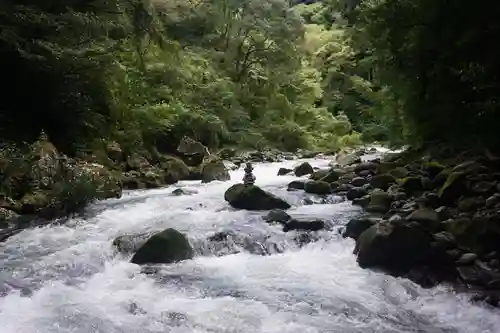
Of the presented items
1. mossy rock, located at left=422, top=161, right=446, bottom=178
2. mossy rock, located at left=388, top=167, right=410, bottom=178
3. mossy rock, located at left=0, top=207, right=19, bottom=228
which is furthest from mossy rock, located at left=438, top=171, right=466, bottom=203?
mossy rock, located at left=0, top=207, right=19, bottom=228

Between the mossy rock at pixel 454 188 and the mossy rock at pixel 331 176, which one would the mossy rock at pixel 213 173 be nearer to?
the mossy rock at pixel 331 176

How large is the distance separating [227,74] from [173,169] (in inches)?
385

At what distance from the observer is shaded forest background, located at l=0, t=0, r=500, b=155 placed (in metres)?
8.10

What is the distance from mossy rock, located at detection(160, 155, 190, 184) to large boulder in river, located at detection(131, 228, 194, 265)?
5.97 m

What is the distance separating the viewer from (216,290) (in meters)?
5.58

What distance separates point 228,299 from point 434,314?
1.98m

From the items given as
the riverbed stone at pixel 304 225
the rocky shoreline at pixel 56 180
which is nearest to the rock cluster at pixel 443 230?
the riverbed stone at pixel 304 225

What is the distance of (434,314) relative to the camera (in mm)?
5152

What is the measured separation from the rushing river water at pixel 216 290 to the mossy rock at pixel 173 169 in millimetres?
4631

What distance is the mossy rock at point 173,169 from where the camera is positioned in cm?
1266

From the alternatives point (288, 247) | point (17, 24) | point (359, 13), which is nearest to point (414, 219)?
point (288, 247)

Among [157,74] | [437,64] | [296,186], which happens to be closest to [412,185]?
[437,64]

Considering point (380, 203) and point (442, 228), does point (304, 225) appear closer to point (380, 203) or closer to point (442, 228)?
point (380, 203)

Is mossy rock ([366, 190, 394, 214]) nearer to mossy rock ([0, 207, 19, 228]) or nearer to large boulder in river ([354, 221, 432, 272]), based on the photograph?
large boulder in river ([354, 221, 432, 272])
